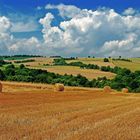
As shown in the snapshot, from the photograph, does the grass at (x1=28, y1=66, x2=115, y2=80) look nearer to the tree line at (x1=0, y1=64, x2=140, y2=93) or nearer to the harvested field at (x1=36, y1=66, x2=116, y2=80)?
the harvested field at (x1=36, y1=66, x2=116, y2=80)

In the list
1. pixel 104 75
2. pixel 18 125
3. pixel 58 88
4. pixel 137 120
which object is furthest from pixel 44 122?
pixel 104 75

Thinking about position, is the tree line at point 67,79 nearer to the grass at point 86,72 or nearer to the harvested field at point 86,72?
the grass at point 86,72

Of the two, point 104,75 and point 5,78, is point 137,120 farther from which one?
point 104,75

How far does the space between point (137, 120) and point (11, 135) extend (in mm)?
5825

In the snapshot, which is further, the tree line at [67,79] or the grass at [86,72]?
the grass at [86,72]

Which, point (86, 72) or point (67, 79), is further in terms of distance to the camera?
point (86, 72)

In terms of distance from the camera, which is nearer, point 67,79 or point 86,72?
point 67,79

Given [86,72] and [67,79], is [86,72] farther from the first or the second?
[67,79]

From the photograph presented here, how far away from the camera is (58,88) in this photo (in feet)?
133

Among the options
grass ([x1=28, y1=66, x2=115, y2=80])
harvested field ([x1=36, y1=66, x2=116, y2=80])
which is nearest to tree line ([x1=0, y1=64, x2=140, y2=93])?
grass ([x1=28, y1=66, x2=115, y2=80])

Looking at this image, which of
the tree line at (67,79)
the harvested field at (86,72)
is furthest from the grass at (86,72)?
the tree line at (67,79)

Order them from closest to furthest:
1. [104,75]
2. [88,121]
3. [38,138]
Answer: [38,138]
[88,121]
[104,75]

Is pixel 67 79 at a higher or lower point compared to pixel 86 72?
lower

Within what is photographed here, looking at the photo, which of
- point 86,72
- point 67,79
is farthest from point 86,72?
point 67,79
